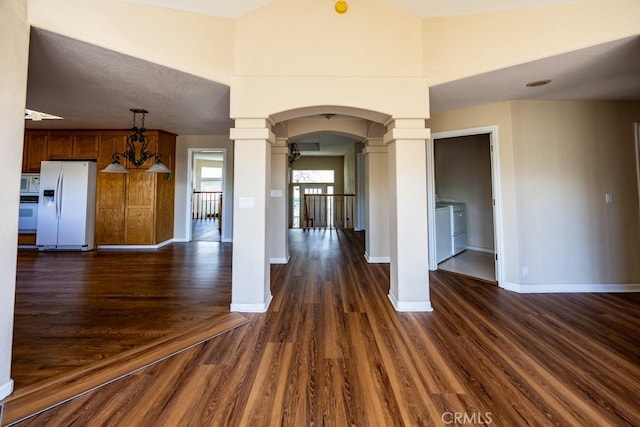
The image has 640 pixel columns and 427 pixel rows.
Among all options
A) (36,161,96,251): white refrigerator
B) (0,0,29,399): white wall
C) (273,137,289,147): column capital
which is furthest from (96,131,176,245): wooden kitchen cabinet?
(0,0,29,399): white wall

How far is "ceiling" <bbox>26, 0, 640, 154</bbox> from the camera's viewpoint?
2.22m

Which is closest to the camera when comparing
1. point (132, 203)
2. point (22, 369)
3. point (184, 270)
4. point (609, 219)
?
point (22, 369)

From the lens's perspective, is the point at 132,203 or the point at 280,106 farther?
the point at 132,203

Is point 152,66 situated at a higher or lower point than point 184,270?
higher

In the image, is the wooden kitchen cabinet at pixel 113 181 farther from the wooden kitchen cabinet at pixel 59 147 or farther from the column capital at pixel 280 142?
the column capital at pixel 280 142

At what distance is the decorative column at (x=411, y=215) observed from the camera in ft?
8.85

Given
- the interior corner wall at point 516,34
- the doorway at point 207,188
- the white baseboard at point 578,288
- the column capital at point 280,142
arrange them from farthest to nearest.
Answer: the doorway at point 207,188, the column capital at point 280,142, the white baseboard at point 578,288, the interior corner wall at point 516,34

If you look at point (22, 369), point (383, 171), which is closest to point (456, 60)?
point (383, 171)

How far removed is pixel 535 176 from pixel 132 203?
6.93m

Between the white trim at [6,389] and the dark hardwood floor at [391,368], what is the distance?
1.03ft

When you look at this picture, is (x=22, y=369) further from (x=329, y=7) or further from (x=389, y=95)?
(x=329, y=7)

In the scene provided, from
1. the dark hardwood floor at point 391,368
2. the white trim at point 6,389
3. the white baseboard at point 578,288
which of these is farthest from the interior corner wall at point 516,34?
the white trim at point 6,389

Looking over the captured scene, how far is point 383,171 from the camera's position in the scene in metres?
4.67

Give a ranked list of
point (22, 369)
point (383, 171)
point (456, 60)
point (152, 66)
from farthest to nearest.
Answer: point (383, 171)
point (456, 60)
point (152, 66)
point (22, 369)
